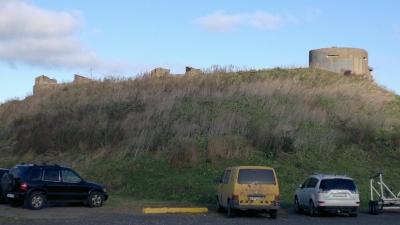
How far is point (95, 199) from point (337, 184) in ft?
32.1

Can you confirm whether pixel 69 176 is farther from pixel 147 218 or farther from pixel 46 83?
pixel 46 83

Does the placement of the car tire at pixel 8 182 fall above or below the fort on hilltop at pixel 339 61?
below

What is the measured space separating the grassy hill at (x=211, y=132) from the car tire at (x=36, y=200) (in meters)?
7.00

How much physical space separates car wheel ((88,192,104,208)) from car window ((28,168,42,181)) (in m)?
2.31

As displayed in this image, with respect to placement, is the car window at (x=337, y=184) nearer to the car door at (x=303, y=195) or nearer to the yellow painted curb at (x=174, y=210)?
the car door at (x=303, y=195)

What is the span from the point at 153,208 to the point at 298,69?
2822 cm

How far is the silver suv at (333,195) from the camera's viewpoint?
20953mm

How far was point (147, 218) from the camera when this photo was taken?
19547 mm

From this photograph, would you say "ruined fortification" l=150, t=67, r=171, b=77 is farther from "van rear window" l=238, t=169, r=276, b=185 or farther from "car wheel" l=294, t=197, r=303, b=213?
"van rear window" l=238, t=169, r=276, b=185

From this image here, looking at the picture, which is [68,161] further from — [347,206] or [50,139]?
[347,206]

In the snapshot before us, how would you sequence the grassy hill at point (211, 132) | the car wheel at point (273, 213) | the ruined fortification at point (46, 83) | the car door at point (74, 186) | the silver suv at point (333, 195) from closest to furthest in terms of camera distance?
the car wheel at point (273, 213), the silver suv at point (333, 195), the car door at point (74, 186), the grassy hill at point (211, 132), the ruined fortification at point (46, 83)

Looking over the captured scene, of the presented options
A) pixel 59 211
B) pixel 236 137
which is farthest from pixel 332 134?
pixel 59 211

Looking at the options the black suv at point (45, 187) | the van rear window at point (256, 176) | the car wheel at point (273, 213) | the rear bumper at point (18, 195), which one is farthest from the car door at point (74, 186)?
the car wheel at point (273, 213)

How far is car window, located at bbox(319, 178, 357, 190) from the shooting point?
21.2m
